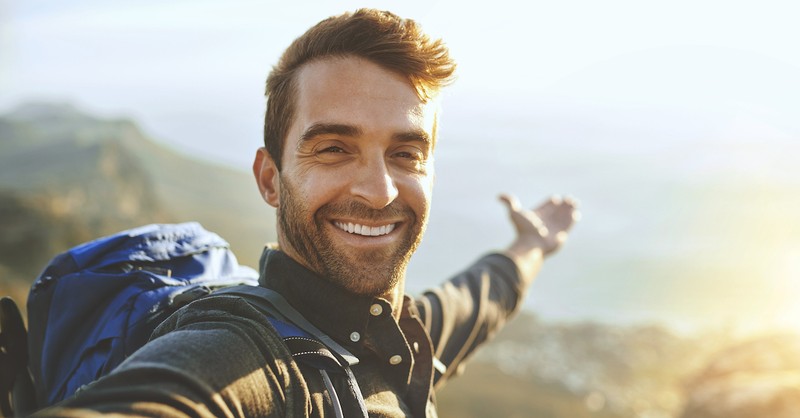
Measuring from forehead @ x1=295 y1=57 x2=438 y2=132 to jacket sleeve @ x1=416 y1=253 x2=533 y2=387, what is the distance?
1408 millimetres

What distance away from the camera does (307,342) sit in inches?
89.4

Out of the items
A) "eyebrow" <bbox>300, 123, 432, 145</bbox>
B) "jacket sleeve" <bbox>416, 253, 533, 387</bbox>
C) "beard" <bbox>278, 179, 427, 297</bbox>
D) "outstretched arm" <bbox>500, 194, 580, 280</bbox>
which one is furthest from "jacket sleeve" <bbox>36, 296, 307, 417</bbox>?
"outstretched arm" <bbox>500, 194, 580, 280</bbox>

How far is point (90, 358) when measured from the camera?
2.54 meters

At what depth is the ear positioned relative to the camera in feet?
9.81

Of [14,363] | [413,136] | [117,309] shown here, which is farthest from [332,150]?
[14,363]

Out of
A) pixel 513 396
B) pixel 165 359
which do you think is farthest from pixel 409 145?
pixel 513 396

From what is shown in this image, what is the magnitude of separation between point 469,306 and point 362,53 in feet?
6.56

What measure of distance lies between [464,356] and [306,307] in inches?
68.8

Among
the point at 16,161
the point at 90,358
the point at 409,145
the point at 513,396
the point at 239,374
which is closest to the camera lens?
the point at 239,374

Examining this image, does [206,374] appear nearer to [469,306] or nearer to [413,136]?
[413,136]

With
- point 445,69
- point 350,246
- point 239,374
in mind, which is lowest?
point 239,374

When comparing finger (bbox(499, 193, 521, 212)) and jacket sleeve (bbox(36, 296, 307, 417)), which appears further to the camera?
finger (bbox(499, 193, 521, 212))

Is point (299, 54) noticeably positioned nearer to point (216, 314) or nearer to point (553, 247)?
point (216, 314)

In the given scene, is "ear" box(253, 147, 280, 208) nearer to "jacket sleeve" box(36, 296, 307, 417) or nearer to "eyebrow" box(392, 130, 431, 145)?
"eyebrow" box(392, 130, 431, 145)
